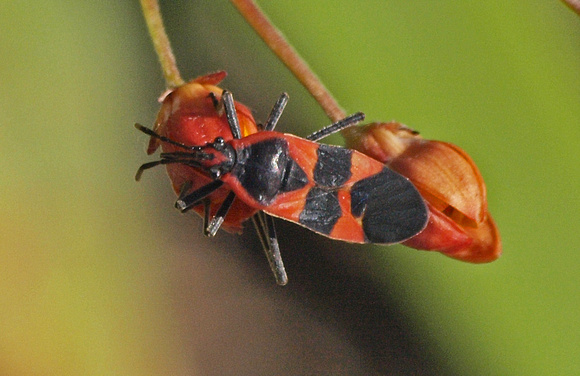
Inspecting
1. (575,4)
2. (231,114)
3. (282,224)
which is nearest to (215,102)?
(231,114)

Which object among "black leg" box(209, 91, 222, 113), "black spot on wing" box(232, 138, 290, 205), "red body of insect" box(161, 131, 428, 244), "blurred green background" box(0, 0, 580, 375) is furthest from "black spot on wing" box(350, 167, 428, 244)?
"blurred green background" box(0, 0, 580, 375)

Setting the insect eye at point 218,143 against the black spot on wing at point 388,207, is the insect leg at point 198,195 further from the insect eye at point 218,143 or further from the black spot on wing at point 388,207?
the black spot on wing at point 388,207

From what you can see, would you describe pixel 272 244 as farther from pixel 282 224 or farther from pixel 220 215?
pixel 282 224

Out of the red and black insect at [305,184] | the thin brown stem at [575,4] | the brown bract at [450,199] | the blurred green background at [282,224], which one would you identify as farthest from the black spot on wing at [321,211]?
the blurred green background at [282,224]

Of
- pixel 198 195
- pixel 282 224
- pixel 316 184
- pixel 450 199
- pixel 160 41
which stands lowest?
pixel 282 224

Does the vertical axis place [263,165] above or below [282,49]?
below
